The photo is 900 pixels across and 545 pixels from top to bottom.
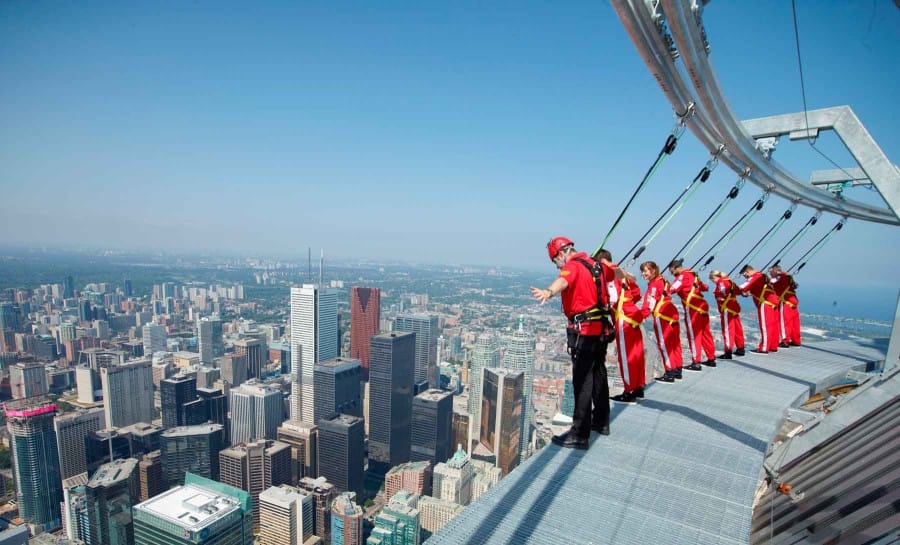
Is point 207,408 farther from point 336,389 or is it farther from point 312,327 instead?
point 312,327

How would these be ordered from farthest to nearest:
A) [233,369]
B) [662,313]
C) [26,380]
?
[233,369], [26,380], [662,313]

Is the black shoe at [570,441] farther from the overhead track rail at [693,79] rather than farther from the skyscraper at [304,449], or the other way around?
the skyscraper at [304,449]

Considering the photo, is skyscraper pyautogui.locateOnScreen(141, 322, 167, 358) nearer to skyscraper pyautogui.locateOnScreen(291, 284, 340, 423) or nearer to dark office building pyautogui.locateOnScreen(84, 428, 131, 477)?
skyscraper pyautogui.locateOnScreen(291, 284, 340, 423)

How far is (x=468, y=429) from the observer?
32.4 meters

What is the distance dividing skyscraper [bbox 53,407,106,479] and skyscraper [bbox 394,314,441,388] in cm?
2393

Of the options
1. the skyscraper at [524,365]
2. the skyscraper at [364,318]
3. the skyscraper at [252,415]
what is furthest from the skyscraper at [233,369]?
the skyscraper at [524,365]

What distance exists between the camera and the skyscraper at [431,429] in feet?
104

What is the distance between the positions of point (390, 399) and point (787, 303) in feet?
105

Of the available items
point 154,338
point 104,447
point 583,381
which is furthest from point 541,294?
point 154,338

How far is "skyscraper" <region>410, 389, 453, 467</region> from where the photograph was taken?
104ft

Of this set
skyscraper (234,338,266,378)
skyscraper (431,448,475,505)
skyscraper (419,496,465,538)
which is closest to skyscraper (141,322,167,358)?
skyscraper (234,338,266,378)

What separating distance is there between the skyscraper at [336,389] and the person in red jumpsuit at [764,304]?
1298 inches

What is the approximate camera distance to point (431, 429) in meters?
31.8

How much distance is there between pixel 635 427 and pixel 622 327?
0.73 m
